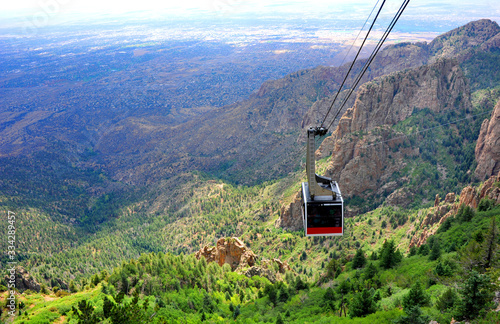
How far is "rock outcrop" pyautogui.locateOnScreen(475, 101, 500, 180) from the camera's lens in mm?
82125

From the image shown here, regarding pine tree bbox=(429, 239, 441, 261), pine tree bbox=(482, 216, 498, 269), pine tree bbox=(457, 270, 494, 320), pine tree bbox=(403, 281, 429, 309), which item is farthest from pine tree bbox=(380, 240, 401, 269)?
pine tree bbox=(457, 270, 494, 320)

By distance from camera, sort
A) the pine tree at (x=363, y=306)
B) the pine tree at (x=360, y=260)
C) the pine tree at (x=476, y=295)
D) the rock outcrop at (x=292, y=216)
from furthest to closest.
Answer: the rock outcrop at (x=292, y=216) → the pine tree at (x=360, y=260) → the pine tree at (x=363, y=306) → the pine tree at (x=476, y=295)

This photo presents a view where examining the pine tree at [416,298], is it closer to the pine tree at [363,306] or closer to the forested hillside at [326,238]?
the forested hillside at [326,238]

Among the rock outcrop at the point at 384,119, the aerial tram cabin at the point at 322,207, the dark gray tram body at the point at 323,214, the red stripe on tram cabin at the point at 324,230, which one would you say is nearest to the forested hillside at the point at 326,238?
the rock outcrop at the point at 384,119

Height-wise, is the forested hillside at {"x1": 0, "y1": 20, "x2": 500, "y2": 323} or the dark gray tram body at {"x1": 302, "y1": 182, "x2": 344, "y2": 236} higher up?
the dark gray tram body at {"x1": 302, "y1": 182, "x2": 344, "y2": 236}

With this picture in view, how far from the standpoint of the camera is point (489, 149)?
84.2 m

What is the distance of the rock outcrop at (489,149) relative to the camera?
82.1 m

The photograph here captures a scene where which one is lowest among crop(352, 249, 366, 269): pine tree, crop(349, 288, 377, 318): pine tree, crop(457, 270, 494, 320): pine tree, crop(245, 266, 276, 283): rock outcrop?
crop(245, 266, 276, 283): rock outcrop

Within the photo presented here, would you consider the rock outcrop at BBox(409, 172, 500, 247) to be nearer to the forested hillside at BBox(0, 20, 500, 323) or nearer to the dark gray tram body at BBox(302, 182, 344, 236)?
the forested hillside at BBox(0, 20, 500, 323)

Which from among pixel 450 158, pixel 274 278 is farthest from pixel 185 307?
pixel 450 158

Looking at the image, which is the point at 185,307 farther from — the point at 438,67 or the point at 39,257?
the point at 438,67

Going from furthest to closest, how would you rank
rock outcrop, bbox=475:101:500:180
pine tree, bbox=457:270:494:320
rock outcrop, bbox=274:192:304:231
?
rock outcrop, bbox=274:192:304:231, rock outcrop, bbox=475:101:500:180, pine tree, bbox=457:270:494:320

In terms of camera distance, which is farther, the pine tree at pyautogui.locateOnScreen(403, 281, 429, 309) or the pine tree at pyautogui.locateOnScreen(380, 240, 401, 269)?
the pine tree at pyautogui.locateOnScreen(380, 240, 401, 269)

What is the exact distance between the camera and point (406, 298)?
31.2 meters
